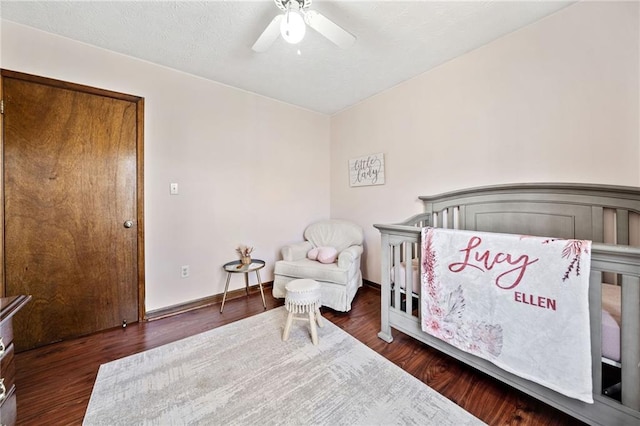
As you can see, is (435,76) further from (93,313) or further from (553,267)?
(93,313)

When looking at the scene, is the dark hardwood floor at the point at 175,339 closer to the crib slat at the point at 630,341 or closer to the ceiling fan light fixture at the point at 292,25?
the crib slat at the point at 630,341

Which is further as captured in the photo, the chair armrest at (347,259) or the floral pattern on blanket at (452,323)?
the chair armrest at (347,259)

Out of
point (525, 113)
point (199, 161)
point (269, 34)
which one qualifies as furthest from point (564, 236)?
point (199, 161)

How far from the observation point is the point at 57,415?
1.20 metres

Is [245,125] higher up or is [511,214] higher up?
[245,125]

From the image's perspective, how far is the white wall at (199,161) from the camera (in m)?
1.89

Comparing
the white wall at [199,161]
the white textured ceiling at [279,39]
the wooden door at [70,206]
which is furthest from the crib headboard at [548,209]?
the wooden door at [70,206]

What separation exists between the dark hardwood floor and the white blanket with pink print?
0.24 meters

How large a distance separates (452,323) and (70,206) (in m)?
2.92

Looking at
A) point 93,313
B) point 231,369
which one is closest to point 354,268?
point 231,369

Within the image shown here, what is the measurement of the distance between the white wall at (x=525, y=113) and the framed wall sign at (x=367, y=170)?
10 centimetres

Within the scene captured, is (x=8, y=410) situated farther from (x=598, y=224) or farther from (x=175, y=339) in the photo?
(x=598, y=224)

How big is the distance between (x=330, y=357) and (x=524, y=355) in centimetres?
110

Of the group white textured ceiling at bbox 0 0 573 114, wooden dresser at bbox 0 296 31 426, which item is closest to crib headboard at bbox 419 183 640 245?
white textured ceiling at bbox 0 0 573 114
